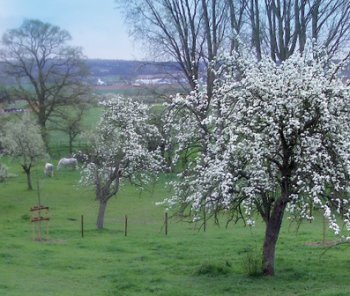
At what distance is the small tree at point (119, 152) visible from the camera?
1283 inches

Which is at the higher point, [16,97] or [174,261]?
[16,97]

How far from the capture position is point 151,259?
2333 cm

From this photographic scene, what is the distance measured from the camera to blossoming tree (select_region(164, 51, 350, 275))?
1667 cm

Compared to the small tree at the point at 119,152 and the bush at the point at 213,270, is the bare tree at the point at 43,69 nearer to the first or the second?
the small tree at the point at 119,152

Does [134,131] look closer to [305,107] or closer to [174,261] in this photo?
[174,261]

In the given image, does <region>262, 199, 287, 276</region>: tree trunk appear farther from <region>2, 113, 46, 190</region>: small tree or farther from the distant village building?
the distant village building

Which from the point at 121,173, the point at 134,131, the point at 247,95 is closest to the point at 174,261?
the point at 247,95

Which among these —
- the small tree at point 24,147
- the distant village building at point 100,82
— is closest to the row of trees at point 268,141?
the small tree at point 24,147

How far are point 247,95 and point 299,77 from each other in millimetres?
1490

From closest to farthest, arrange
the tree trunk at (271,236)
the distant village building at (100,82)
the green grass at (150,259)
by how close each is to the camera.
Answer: the green grass at (150,259), the tree trunk at (271,236), the distant village building at (100,82)

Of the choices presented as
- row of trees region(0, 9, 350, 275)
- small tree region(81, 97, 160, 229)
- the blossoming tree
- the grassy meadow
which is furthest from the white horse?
the blossoming tree

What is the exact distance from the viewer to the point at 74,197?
4347 centimetres

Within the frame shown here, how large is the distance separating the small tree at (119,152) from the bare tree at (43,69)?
25.8 metres

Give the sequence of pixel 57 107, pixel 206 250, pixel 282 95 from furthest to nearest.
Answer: pixel 57 107 < pixel 206 250 < pixel 282 95
